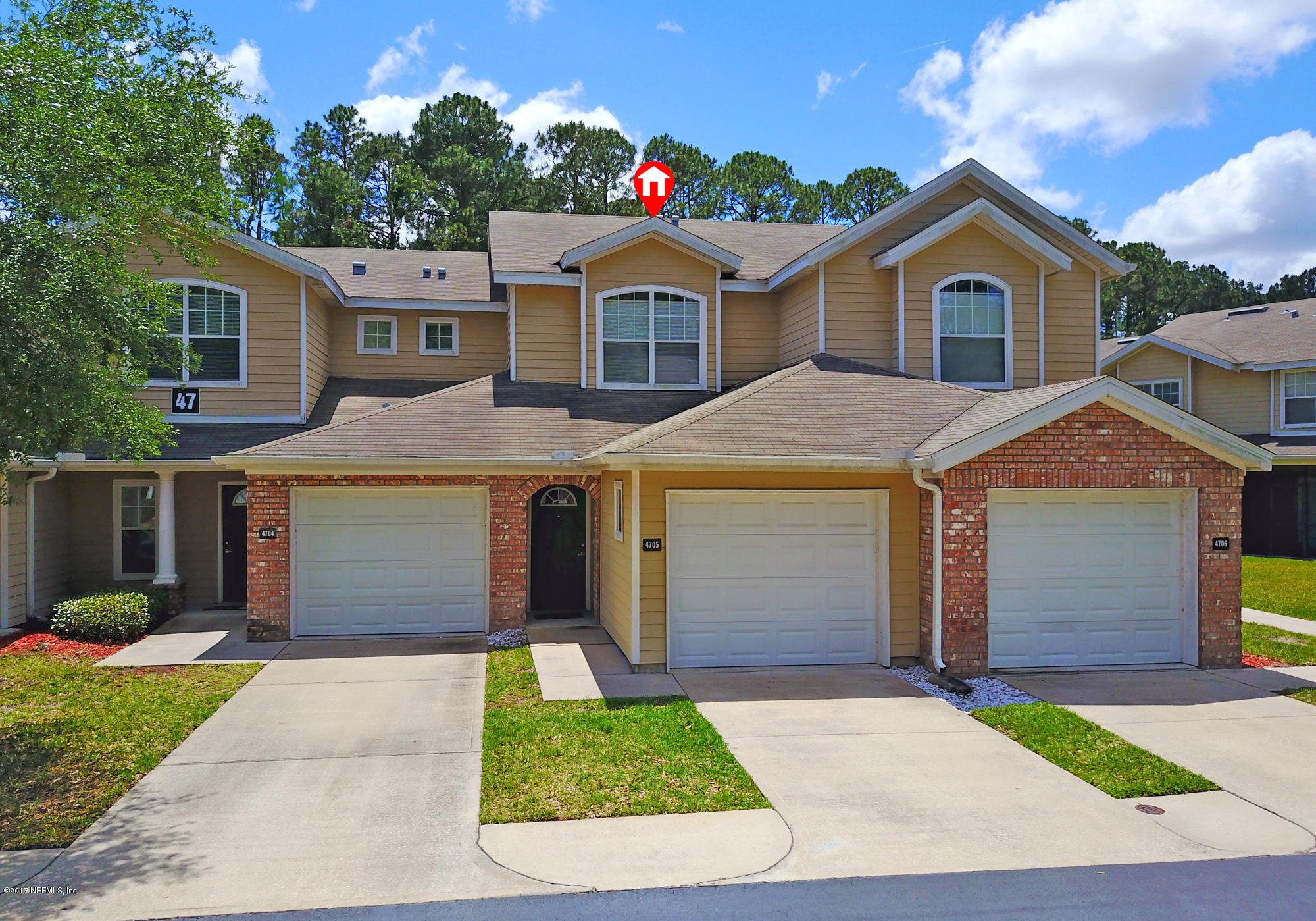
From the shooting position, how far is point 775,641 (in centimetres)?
1121

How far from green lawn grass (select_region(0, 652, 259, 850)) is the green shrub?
952 millimetres

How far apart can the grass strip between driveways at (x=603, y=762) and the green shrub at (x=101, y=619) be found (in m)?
6.69

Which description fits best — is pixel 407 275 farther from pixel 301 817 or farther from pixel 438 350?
pixel 301 817

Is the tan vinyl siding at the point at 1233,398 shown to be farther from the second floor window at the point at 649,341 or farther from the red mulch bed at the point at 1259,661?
the second floor window at the point at 649,341

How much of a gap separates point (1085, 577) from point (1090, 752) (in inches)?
146

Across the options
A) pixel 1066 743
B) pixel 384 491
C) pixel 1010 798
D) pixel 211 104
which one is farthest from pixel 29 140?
pixel 1066 743

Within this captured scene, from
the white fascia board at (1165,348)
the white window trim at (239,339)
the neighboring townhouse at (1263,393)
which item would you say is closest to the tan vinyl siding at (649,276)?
the white window trim at (239,339)

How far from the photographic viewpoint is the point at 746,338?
16688 mm

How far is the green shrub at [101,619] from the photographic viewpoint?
42.3 feet

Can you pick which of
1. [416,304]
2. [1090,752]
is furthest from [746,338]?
[1090,752]

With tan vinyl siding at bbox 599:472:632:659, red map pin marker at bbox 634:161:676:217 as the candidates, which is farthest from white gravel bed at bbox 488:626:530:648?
red map pin marker at bbox 634:161:676:217

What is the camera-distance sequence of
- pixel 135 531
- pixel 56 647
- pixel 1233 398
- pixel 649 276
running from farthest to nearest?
1. pixel 1233 398
2. pixel 649 276
3. pixel 135 531
4. pixel 56 647

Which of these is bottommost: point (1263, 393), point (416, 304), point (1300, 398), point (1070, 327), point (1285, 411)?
point (1285, 411)

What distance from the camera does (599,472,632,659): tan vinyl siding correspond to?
11531 mm
